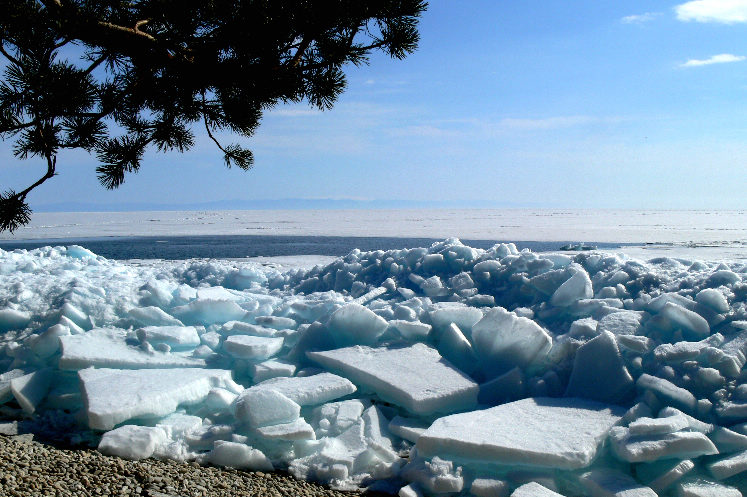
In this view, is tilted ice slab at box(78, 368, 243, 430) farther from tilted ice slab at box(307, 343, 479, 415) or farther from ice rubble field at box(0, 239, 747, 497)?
tilted ice slab at box(307, 343, 479, 415)

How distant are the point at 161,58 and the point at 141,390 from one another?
7.41 feet

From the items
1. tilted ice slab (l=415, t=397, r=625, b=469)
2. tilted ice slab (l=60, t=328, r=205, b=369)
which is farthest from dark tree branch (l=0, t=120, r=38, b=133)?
tilted ice slab (l=415, t=397, r=625, b=469)

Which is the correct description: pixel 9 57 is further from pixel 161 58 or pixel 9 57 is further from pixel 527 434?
pixel 527 434

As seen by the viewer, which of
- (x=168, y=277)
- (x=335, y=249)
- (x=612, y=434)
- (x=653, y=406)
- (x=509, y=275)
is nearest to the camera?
(x=612, y=434)

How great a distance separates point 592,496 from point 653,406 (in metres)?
0.63

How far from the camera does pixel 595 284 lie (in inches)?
146

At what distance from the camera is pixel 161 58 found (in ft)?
12.8

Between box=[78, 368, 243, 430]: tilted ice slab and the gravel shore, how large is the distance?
0.21m

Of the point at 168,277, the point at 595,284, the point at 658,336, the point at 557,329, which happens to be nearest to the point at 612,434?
the point at 658,336

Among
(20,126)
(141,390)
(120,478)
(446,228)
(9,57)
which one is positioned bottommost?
(120,478)

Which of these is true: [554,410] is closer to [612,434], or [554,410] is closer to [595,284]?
[612,434]

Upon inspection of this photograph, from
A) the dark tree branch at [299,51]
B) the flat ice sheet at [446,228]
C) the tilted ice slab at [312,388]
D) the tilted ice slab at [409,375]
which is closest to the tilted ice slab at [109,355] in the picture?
the tilted ice slab at [312,388]

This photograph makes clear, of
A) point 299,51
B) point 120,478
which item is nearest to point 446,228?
point 299,51

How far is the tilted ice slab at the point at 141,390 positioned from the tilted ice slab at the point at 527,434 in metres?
1.14
